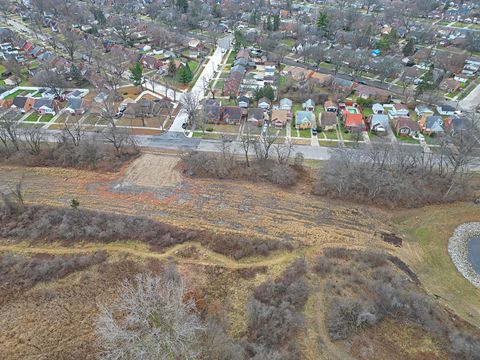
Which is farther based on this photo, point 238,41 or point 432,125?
point 238,41

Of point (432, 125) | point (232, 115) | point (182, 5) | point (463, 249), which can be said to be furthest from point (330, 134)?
point (182, 5)

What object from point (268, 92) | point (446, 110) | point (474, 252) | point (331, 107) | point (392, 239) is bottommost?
point (392, 239)

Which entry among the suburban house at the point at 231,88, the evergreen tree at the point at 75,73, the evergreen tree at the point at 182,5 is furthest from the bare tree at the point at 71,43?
the suburban house at the point at 231,88

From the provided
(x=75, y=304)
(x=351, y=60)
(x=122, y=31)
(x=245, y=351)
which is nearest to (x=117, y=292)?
(x=75, y=304)

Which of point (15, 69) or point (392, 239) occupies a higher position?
point (15, 69)

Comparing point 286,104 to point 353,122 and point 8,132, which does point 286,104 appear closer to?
→ point 353,122

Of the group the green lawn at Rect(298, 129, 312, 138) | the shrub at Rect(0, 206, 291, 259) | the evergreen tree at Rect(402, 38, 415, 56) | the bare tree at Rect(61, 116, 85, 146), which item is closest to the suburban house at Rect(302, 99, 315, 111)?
the green lawn at Rect(298, 129, 312, 138)
